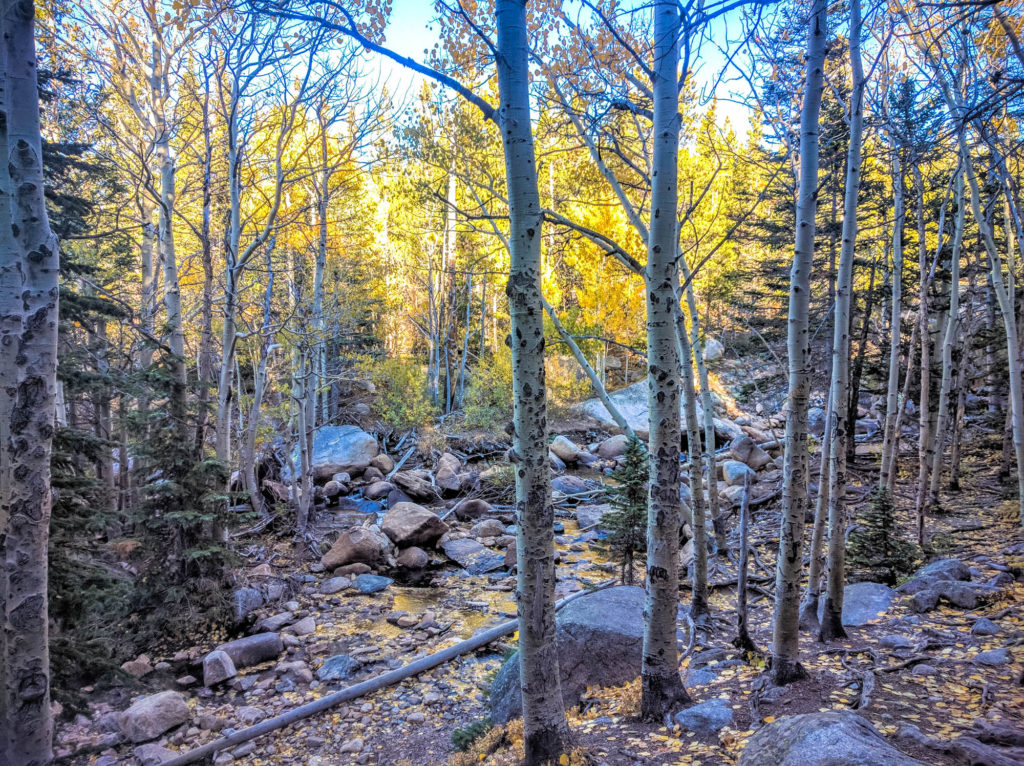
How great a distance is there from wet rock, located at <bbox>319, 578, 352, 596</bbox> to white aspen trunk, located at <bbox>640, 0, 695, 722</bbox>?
21.2 feet

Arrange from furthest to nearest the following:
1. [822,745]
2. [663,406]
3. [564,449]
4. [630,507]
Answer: [564,449]
[630,507]
[663,406]
[822,745]

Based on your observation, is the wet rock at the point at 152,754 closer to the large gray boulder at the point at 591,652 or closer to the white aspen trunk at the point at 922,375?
the large gray boulder at the point at 591,652

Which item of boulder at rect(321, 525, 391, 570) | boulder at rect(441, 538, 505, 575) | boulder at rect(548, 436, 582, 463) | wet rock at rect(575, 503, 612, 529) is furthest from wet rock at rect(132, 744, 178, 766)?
boulder at rect(548, 436, 582, 463)

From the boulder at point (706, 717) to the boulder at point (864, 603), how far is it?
2.02 meters

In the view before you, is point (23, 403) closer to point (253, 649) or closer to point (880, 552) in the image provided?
point (253, 649)


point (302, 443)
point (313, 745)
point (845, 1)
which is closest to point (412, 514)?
point (302, 443)

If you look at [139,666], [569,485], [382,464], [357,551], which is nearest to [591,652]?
[139,666]

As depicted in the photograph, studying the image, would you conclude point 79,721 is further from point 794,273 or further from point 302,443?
point 794,273

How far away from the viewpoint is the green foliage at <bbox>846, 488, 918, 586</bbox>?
7.04 meters

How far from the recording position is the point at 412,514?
11164 millimetres

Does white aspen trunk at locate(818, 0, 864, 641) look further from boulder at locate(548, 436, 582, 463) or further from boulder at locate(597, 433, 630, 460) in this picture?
boulder at locate(597, 433, 630, 460)

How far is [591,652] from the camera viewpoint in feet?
17.9

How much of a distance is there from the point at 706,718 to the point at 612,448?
15.1 m

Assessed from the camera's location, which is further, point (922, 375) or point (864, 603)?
point (922, 375)
